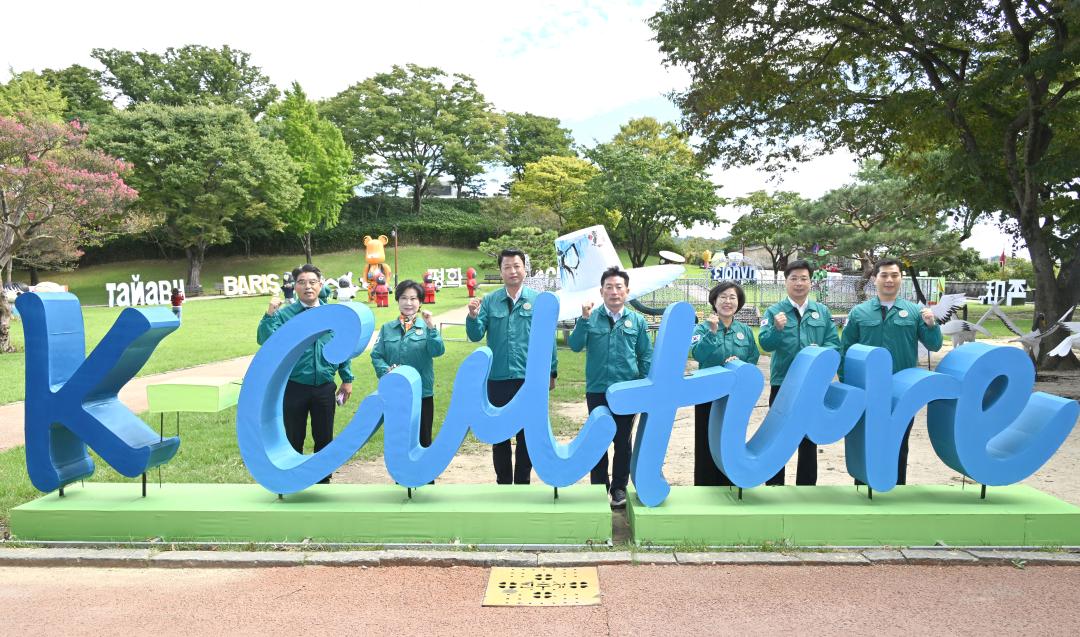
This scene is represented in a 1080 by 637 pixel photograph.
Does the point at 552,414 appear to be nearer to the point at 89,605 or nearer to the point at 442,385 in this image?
the point at 442,385

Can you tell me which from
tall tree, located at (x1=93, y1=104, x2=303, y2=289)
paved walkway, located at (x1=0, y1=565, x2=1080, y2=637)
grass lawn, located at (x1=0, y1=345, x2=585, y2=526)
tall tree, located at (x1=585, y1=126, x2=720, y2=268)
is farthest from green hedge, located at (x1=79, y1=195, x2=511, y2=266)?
paved walkway, located at (x1=0, y1=565, x2=1080, y2=637)

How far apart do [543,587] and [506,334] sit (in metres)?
2.02

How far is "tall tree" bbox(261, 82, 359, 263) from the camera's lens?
4288 cm

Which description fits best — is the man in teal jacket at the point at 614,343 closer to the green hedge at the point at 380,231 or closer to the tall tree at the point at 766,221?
the tall tree at the point at 766,221

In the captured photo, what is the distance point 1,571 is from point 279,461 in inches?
67.9

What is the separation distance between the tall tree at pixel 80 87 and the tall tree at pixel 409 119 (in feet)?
47.1

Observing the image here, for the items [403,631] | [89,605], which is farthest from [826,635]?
[89,605]

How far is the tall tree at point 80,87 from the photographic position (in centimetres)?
4128

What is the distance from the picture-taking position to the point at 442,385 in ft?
39.4

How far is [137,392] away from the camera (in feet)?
37.1

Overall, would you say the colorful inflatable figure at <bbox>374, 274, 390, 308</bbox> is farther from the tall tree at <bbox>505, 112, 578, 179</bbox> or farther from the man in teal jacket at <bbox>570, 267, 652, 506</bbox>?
the tall tree at <bbox>505, 112, 578, 179</bbox>

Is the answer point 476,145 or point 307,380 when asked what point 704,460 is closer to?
point 307,380

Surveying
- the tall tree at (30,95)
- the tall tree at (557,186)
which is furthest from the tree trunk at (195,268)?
the tall tree at (557,186)

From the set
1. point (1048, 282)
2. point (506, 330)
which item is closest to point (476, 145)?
point (1048, 282)
